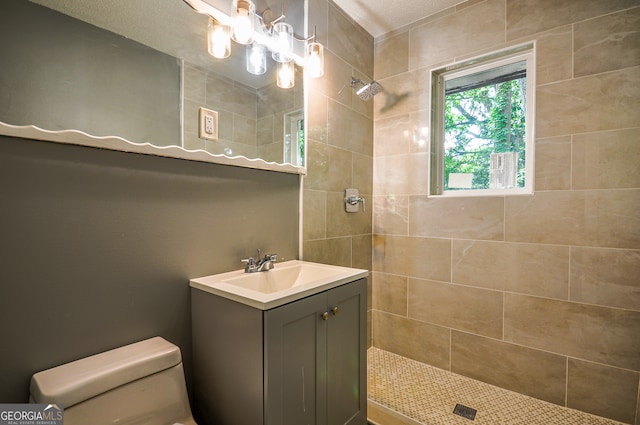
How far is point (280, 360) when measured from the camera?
38.3 inches

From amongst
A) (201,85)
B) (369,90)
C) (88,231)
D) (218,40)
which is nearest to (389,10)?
(369,90)

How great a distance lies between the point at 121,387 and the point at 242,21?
1538 millimetres

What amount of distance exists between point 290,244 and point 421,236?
41.2 inches

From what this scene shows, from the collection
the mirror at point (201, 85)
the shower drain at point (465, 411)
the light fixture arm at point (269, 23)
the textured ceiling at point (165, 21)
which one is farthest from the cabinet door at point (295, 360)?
the light fixture arm at point (269, 23)

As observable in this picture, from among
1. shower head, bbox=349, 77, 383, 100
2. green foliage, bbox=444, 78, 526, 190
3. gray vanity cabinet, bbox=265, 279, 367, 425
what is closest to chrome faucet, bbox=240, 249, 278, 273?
gray vanity cabinet, bbox=265, 279, 367, 425

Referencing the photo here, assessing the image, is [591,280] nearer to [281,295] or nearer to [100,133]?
[281,295]

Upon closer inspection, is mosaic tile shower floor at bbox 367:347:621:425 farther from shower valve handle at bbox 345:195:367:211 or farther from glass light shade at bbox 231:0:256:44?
glass light shade at bbox 231:0:256:44

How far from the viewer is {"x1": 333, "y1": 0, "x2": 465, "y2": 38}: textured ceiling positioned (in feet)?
6.36

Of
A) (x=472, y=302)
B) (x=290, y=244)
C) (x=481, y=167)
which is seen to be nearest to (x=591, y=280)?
A: (x=472, y=302)

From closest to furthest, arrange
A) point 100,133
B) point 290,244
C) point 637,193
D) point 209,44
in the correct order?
point 100,133, point 209,44, point 637,193, point 290,244

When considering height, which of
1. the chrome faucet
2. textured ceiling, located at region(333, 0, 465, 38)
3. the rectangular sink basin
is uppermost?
textured ceiling, located at region(333, 0, 465, 38)

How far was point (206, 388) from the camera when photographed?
1.15 meters

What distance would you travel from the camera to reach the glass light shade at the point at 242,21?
130 centimetres

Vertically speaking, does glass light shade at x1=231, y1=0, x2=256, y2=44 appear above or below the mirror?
above
